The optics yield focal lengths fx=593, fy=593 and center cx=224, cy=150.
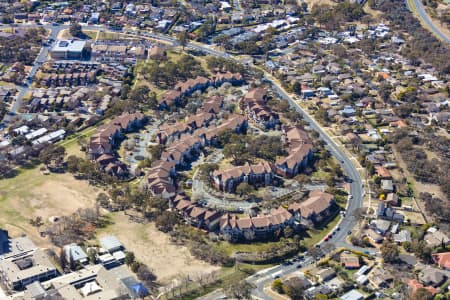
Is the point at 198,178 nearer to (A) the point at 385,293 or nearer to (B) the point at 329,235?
(B) the point at 329,235

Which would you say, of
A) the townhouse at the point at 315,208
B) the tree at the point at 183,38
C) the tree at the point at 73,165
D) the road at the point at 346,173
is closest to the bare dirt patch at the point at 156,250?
the road at the point at 346,173

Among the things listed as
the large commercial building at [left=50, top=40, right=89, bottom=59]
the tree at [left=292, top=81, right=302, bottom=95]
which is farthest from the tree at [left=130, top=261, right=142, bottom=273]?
the large commercial building at [left=50, top=40, right=89, bottom=59]

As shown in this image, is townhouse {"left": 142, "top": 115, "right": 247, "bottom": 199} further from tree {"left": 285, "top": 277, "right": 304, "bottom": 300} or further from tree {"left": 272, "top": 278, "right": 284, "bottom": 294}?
tree {"left": 285, "top": 277, "right": 304, "bottom": 300}

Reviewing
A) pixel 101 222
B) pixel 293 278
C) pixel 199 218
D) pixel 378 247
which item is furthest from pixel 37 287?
pixel 378 247

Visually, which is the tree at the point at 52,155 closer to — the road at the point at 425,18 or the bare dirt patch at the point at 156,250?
the bare dirt patch at the point at 156,250

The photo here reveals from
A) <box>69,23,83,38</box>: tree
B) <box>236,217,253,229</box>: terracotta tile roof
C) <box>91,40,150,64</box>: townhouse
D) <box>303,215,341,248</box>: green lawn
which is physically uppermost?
<box>69,23,83,38</box>: tree

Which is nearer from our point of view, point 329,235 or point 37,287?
point 37,287
